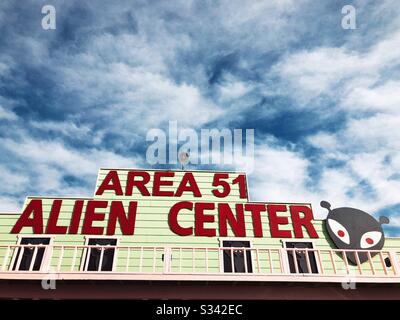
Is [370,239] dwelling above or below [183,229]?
below

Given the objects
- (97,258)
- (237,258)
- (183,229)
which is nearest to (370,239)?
(237,258)

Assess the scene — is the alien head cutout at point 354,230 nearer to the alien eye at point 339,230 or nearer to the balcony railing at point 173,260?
the alien eye at point 339,230

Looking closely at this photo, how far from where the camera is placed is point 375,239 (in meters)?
11.1

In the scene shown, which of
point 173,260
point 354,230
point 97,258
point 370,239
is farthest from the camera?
point 354,230

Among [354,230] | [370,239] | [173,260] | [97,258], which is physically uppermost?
[354,230]

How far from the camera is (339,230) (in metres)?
11.3

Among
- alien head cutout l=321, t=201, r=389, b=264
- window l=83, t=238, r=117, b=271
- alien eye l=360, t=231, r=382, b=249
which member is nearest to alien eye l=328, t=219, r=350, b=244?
alien head cutout l=321, t=201, r=389, b=264

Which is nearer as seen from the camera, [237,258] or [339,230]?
[237,258]

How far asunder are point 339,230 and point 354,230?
0.58 metres

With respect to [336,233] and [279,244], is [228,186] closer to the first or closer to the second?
[279,244]

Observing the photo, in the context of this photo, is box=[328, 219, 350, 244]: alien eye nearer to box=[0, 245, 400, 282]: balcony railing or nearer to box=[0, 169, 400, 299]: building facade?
box=[0, 169, 400, 299]: building facade

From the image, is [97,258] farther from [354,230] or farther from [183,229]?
[354,230]
